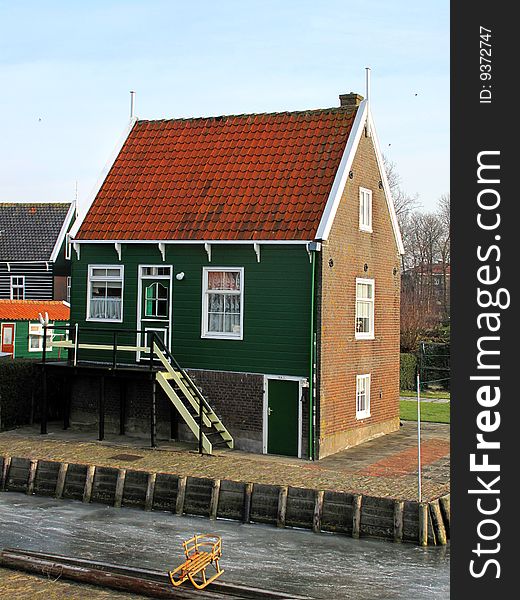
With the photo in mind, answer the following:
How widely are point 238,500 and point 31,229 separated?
106 ft

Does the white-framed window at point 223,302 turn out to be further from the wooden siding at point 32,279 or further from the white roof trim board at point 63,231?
the wooden siding at point 32,279

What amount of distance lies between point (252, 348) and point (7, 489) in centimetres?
670

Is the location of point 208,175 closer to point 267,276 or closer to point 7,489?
point 267,276

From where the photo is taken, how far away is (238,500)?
19594 mm

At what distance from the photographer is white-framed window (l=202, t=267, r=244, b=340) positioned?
2436 cm

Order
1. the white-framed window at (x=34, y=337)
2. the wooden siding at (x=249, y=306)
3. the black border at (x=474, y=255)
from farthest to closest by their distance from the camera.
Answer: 1. the white-framed window at (x=34, y=337)
2. the wooden siding at (x=249, y=306)
3. the black border at (x=474, y=255)

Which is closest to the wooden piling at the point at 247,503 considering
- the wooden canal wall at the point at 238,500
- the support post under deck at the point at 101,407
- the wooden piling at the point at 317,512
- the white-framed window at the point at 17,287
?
Result: the wooden canal wall at the point at 238,500

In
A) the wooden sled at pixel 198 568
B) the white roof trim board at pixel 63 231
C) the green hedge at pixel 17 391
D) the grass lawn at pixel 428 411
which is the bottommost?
the wooden sled at pixel 198 568

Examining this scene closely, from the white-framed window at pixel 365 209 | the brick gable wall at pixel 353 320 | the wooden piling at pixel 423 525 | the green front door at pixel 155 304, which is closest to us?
the wooden piling at pixel 423 525

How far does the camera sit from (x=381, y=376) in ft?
89.3

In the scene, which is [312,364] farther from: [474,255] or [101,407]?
[474,255]

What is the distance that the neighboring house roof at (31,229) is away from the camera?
47812 mm

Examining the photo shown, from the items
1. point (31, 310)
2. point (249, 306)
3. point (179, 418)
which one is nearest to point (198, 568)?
point (249, 306)

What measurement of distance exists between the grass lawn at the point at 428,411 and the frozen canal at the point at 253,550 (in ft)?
44.1
